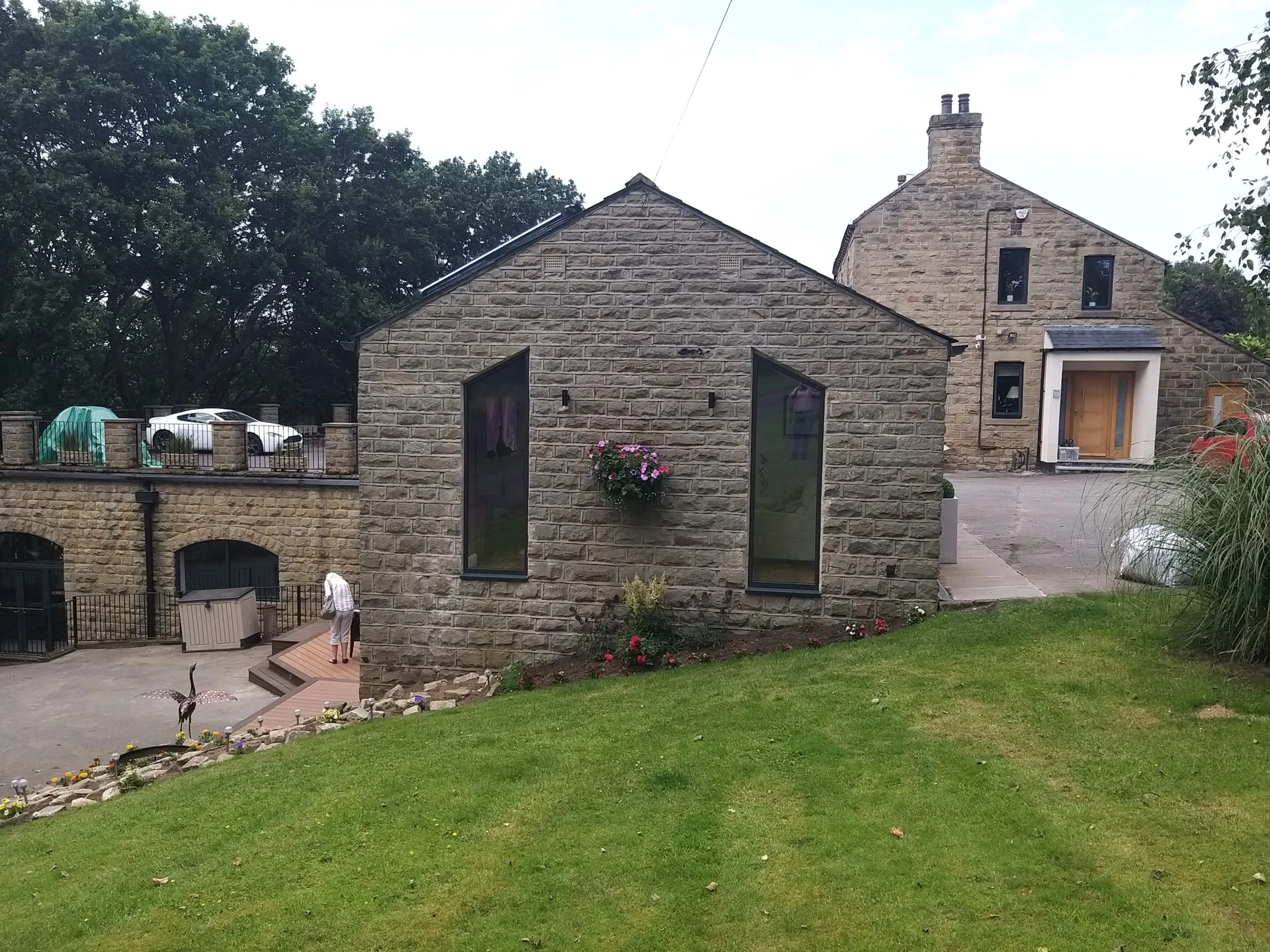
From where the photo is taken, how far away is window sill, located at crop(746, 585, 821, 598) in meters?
9.49

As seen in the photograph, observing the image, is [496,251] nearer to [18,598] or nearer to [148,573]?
[148,573]

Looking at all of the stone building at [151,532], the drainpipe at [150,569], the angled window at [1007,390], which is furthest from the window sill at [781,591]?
the angled window at [1007,390]

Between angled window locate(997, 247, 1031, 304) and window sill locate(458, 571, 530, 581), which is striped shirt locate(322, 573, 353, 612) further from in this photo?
angled window locate(997, 247, 1031, 304)

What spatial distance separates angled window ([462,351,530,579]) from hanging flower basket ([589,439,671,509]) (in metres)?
0.92

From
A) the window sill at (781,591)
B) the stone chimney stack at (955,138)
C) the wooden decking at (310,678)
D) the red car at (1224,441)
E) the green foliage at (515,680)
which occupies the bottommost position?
the wooden decking at (310,678)

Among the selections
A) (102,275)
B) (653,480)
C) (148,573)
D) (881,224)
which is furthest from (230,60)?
(653,480)

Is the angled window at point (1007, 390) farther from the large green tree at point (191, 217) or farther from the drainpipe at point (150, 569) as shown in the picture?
the large green tree at point (191, 217)

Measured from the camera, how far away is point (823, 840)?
4.86m

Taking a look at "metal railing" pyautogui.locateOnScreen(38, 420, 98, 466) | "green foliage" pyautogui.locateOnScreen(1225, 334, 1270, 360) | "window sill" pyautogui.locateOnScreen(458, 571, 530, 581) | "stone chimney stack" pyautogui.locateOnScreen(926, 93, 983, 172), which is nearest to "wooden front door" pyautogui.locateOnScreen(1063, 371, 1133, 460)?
"green foliage" pyautogui.locateOnScreen(1225, 334, 1270, 360)

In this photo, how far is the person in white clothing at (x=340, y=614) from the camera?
13375mm

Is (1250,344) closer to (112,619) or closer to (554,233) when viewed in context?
(554,233)

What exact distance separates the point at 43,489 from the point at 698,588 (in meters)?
17.8

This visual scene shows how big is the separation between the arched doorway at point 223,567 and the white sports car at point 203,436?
217cm

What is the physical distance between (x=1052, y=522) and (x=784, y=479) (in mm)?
7177
